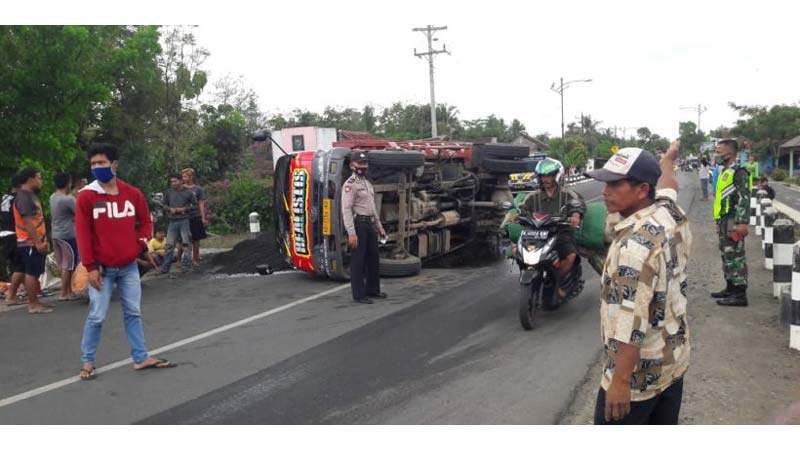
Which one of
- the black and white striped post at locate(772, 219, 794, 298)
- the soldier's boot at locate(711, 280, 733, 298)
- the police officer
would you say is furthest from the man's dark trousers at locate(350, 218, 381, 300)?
the black and white striped post at locate(772, 219, 794, 298)

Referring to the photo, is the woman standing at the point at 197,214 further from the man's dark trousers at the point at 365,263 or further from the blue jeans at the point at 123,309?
the blue jeans at the point at 123,309

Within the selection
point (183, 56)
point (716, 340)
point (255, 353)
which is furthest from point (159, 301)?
point (183, 56)

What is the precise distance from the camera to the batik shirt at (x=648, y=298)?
8.85 feet

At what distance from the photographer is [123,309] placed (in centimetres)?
545

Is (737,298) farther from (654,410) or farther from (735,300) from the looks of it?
(654,410)

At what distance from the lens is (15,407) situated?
4809 millimetres

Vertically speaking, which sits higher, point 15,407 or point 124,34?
point 124,34

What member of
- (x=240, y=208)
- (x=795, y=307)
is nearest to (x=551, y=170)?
(x=795, y=307)

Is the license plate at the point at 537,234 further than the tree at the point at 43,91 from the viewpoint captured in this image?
No

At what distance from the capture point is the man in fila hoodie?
5305 millimetres

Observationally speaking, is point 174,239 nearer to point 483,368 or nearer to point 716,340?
point 483,368

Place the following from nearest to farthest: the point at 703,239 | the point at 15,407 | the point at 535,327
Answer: the point at 15,407 → the point at 535,327 → the point at 703,239

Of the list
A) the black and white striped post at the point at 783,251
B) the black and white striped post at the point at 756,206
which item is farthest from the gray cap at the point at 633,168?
the black and white striped post at the point at 756,206

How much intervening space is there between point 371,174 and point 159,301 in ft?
11.9
